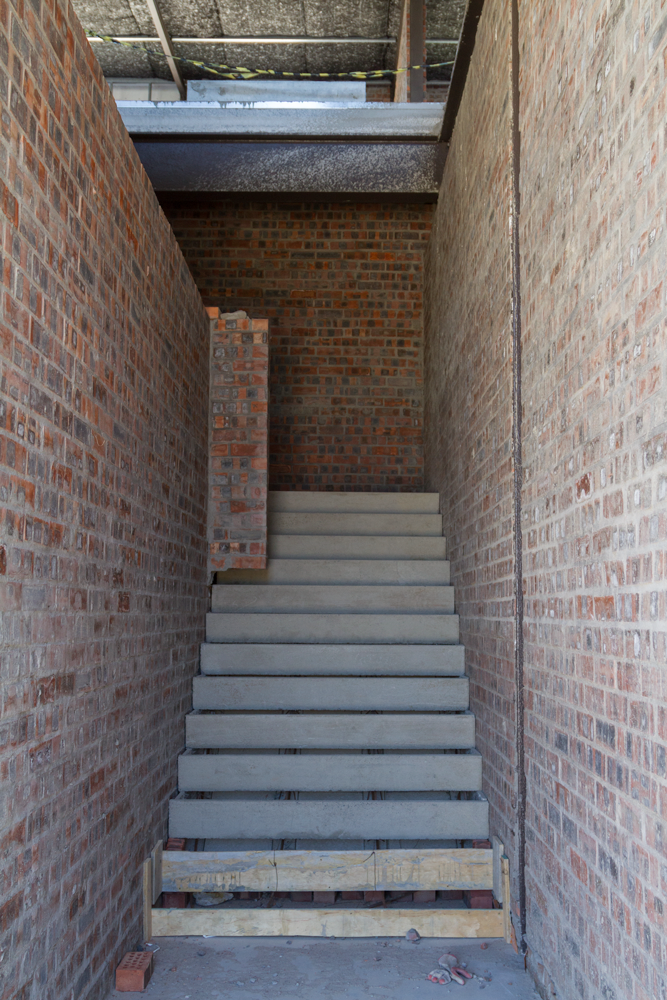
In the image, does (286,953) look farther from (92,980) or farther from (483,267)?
(483,267)

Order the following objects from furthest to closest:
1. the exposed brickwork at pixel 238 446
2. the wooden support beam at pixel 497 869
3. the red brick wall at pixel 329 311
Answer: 1. the red brick wall at pixel 329 311
2. the exposed brickwork at pixel 238 446
3. the wooden support beam at pixel 497 869

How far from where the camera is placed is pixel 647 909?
1.60m

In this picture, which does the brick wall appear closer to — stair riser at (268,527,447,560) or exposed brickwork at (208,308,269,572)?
stair riser at (268,527,447,560)

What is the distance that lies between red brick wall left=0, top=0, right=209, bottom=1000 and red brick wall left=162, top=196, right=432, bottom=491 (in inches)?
117

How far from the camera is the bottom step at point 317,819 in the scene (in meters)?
3.35

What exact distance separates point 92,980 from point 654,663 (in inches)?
76.7

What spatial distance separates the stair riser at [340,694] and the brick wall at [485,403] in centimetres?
17

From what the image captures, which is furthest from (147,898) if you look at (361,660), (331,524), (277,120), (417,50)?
(417,50)

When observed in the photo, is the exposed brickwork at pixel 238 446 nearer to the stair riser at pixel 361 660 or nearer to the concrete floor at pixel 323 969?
the stair riser at pixel 361 660

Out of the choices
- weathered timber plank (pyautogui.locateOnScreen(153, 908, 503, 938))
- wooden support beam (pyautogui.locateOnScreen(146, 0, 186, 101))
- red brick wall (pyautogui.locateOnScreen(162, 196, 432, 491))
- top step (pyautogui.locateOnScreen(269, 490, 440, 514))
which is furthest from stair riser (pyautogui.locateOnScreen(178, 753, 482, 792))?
wooden support beam (pyautogui.locateOnScreen(146, 0, 186, 101))

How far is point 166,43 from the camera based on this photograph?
20.9 ft

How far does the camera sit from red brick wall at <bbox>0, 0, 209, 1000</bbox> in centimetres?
177

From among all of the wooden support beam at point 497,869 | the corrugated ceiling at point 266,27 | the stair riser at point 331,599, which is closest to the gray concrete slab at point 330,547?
the stair riser at point 331,599

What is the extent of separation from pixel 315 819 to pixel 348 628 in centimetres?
105
